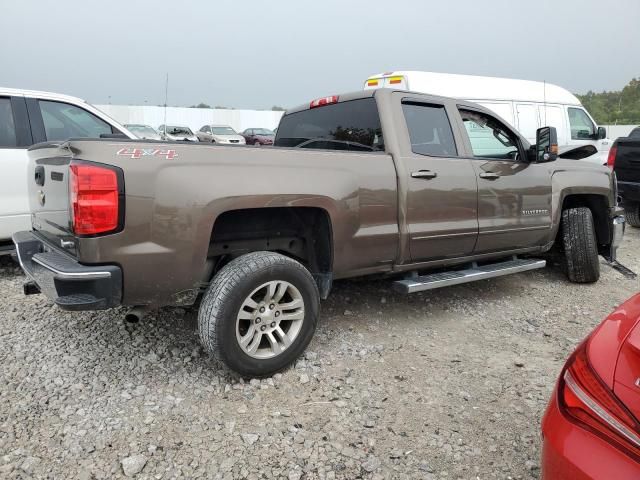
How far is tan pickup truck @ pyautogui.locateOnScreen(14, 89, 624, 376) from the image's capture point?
239 centimetres

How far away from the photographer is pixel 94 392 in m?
2.68

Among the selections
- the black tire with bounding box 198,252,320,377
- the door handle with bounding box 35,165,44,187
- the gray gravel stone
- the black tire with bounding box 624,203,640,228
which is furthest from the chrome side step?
the black tire with bounding box 624,203,640,228

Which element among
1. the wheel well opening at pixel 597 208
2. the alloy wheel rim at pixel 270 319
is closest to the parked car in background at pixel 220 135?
the wheel well opening at pixel 597 208

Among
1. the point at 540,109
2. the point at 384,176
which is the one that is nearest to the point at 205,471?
the point at 384,176

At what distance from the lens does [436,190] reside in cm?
351

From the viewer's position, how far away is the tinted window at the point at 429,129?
3.59 meters

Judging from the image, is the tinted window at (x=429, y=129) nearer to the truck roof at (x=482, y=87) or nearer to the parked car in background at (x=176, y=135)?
the parked car in background at (x=176, y=135)

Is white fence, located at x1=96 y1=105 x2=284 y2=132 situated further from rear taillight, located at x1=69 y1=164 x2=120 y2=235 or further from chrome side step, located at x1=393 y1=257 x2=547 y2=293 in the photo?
rear taillight, located at x1=69 y1=164 x2=120 y2=235

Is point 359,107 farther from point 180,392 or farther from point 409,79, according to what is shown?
point 409,79

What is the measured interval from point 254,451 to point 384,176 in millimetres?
1890

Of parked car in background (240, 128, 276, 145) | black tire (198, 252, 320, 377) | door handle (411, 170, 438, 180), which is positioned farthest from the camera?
parked car in background (240, 128, 276, 145)

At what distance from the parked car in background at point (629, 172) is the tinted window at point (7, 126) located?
838 cm

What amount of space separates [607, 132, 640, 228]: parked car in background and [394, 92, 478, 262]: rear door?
5.36 metres

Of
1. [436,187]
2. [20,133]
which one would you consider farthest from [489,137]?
[20,133]
